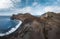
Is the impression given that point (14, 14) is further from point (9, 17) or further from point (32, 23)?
point (32, 23)

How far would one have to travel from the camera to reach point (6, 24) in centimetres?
221

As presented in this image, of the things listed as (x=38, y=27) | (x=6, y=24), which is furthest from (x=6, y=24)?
(x=38, y=27)

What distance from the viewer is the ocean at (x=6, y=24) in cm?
219

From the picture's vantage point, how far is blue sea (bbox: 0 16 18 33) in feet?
7.19

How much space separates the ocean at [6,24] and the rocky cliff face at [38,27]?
2.9 inches

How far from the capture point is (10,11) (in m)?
2.25

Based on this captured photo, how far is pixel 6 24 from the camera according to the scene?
221cm

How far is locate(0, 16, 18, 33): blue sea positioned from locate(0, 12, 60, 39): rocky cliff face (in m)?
0.07

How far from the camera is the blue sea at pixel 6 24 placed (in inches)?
86.3

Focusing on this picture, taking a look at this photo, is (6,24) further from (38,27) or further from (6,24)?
(38,27)

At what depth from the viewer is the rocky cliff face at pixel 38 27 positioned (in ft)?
6.92

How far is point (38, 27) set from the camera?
213 cm

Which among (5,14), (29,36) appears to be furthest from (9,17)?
(29,36)

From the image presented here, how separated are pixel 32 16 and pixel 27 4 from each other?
22 cm
